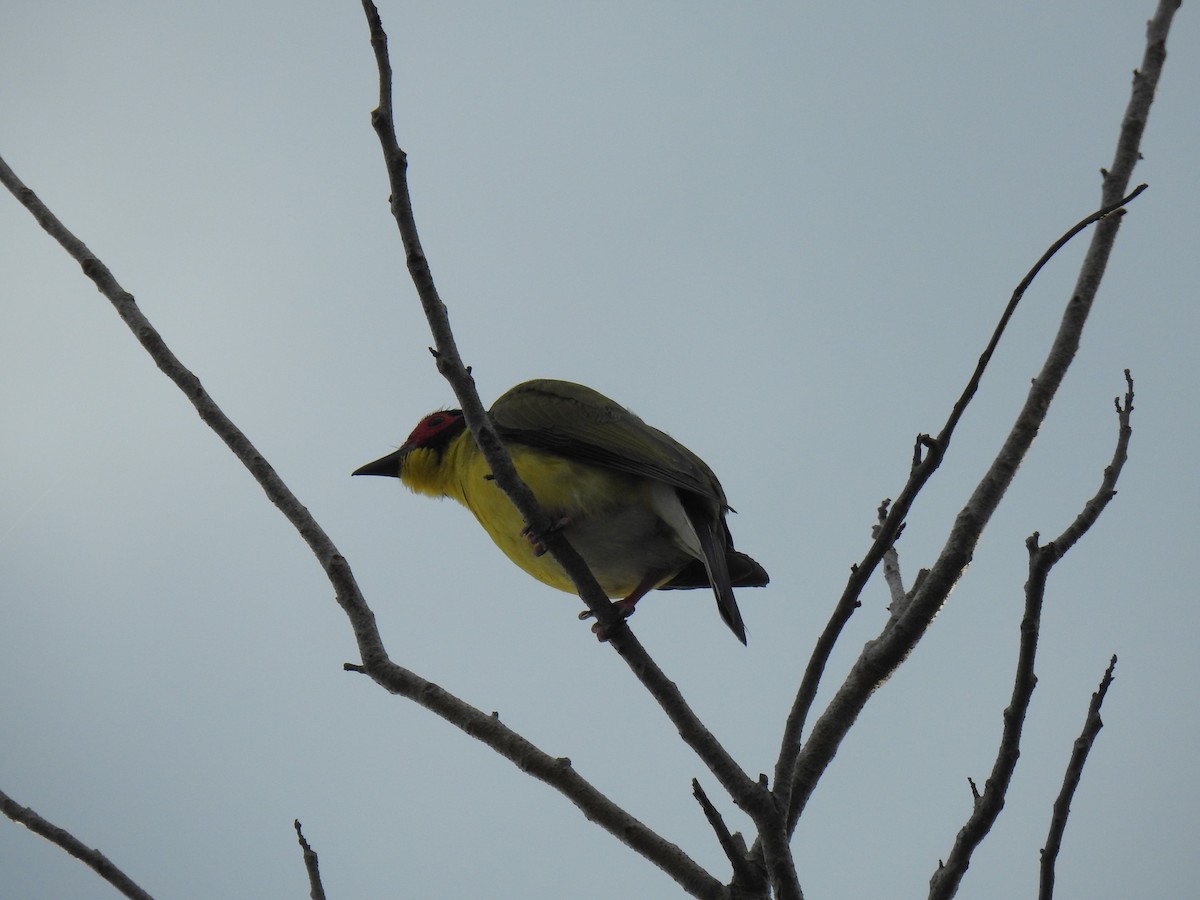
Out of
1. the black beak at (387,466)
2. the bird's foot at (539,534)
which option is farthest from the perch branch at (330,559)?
the black beak at (387,466)

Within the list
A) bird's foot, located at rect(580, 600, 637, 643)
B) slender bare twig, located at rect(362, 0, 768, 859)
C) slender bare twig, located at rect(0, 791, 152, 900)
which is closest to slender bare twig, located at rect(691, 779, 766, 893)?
slender bare twig, located at rect(362, 0, 768, 859)

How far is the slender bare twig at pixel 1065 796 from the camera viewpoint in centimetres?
257

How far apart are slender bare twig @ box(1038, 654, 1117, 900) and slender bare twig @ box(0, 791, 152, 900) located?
2243 millimetres

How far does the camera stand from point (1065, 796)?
8.66 ft

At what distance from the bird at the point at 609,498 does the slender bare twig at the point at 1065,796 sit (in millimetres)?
1603

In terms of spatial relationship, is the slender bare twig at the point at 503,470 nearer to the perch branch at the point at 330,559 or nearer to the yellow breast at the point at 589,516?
the perch branch at the point at 330,559

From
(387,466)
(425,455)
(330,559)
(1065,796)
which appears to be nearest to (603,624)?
(330,559)

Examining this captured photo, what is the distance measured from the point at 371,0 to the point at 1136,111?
2.55 m

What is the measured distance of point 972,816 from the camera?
2.70 m

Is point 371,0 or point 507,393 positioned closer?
point 371,0

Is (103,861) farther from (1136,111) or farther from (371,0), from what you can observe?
(1136,111)

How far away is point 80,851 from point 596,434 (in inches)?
97.6

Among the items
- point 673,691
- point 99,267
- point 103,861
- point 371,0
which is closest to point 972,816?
point 673,691

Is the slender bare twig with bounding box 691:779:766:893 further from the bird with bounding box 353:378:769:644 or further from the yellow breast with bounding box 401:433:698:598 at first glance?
the yellow breast with bounding box 401:433:698:598
